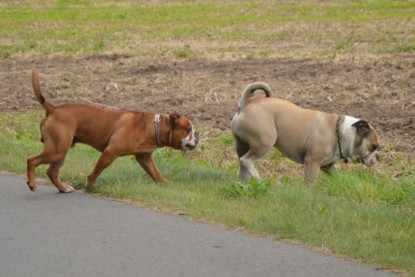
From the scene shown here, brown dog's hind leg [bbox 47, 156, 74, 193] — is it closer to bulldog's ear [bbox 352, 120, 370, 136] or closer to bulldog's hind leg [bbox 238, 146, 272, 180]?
bulldog's hind leg [bbox 238, 146, 272, 180]

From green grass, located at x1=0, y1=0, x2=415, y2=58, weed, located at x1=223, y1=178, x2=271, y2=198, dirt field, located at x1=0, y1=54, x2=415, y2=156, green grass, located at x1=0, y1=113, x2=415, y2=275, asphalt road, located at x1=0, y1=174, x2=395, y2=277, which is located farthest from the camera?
green grass, located at x1=0, y1=0, x2=415, y2=58

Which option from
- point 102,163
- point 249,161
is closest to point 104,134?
point 102,163

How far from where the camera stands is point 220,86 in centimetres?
1780

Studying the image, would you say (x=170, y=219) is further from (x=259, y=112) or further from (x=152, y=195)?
(x=259, y=112)

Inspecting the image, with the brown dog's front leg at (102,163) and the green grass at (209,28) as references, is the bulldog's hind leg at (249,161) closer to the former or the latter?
the brown dog's front leg at (102,163)

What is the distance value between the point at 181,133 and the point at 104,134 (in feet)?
2.84

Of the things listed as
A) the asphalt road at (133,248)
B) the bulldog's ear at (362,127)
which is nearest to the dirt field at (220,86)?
the bulldog's ear at (362,127)

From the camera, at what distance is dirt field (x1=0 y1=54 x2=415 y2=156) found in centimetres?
1513

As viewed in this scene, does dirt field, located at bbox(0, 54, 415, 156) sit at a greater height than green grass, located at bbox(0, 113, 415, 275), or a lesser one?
lesser

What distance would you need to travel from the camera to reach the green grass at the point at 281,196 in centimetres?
830

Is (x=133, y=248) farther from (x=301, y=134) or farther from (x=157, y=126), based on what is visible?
(x=301, y=134)

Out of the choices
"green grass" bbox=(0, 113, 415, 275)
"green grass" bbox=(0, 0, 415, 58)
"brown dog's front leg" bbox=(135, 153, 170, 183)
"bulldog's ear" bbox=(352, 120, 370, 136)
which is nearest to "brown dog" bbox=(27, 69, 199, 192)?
"brown dog's front leg" bbox=(135, 153, 170, 183)

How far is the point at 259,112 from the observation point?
1151cm

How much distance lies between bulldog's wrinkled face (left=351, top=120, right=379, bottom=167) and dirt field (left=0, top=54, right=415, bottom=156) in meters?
1.20
